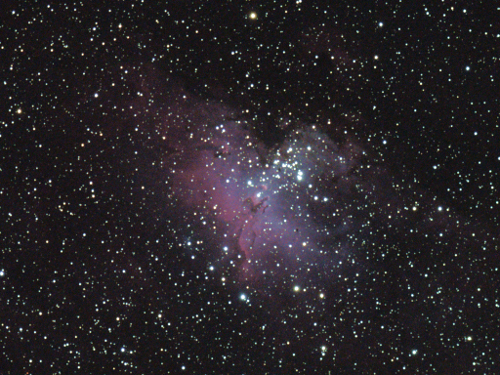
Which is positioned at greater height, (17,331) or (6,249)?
(6,249)

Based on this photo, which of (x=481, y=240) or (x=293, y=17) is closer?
(x=293, y=17)

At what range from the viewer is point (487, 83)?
136 centimetres

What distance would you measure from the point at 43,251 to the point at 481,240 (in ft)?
6.16

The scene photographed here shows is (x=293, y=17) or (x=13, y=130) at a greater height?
(x=293, y=17)

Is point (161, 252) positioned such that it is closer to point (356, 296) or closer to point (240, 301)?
point (240, 301)

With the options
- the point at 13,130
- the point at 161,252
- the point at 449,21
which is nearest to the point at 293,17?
the point at 449,21

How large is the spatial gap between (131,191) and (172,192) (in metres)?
0.17

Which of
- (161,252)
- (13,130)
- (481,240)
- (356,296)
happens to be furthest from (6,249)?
(481,240)

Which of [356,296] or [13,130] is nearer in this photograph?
[13,130]

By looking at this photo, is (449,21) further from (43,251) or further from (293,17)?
(43,251)

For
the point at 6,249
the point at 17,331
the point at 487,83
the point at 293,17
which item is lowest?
the point at 17,331

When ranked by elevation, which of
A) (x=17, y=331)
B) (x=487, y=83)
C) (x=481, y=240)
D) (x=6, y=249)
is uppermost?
(x=487, y=83)

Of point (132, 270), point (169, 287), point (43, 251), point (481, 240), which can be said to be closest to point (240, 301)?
point (169, 287)

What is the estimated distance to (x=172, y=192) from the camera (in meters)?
1.34
